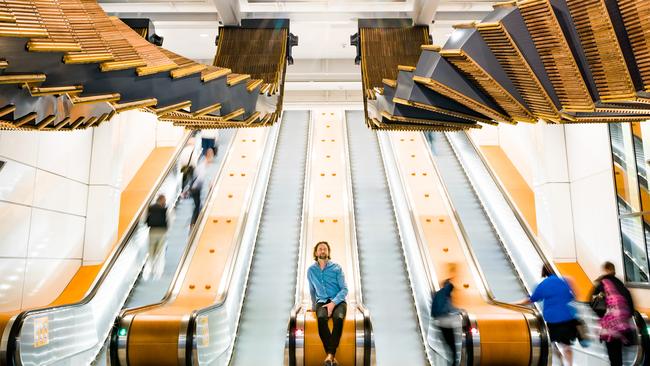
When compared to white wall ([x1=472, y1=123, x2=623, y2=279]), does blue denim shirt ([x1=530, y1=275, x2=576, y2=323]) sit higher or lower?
lower

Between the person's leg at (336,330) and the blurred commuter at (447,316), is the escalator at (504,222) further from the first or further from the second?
the person's leg at (336,330)

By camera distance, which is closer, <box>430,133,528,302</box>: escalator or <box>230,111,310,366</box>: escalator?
<box>230,111,310,366</box>: escalator

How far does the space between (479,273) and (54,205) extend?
659 centimetres

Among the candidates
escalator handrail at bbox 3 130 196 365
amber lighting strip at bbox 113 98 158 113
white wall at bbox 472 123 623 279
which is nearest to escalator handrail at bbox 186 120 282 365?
escalator handrail at bbox 3 130 196 365

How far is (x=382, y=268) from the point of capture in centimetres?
798

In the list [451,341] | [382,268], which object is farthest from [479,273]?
[451,341]

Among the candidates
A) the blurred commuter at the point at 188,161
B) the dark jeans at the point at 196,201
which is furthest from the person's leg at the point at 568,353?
the blurred commuter at the point at 188,161

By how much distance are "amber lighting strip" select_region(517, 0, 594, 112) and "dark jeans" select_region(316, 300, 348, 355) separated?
320 cm

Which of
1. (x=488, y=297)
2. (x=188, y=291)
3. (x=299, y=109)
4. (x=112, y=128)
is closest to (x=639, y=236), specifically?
(x=488, y=297)

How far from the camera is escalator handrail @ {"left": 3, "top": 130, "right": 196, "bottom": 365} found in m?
4.57

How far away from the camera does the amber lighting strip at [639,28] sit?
2072 mm

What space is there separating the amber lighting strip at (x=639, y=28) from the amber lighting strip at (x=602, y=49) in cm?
6

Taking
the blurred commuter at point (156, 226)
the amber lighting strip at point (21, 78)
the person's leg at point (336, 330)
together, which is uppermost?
the amber lighting strip at point (21, 78)

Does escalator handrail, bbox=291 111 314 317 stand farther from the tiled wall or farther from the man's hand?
the tiled wall
